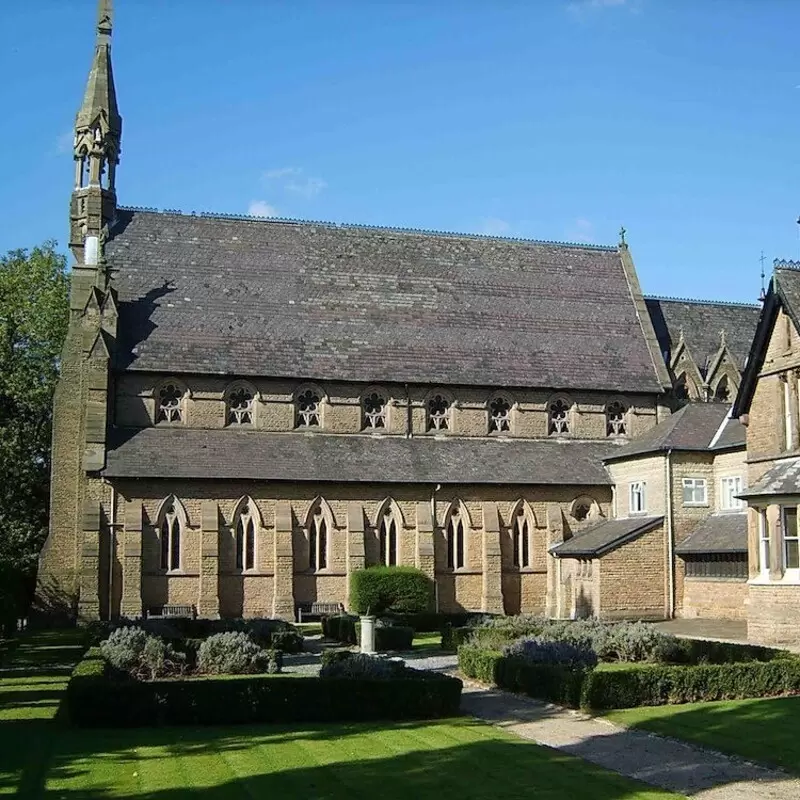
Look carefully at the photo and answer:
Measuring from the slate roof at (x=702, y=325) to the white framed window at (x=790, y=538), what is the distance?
77.1 feet

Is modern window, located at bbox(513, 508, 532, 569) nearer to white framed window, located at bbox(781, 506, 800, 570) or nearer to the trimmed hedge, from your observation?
white framed window, located at bbox(781, 506, 800, 570)

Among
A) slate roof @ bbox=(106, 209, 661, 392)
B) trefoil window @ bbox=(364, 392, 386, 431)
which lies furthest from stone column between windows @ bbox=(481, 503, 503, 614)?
slate roof @ bbox=(106, 209, 661, 392)

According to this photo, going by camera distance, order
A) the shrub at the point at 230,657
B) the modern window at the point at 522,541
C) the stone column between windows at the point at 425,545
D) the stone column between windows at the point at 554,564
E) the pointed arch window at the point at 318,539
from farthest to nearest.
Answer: the modern window at the point at 522,541
the stone column between windows at the point at 554,564
the stone column between windows at the point at 425,545
the pointed arch window at the point at 318,539
the shrub at the point at 230,657

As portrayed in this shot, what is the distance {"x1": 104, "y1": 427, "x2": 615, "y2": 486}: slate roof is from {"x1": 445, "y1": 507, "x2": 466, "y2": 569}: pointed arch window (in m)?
1.66

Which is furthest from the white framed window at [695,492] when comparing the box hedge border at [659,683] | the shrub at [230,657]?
the shrub at [230,657]

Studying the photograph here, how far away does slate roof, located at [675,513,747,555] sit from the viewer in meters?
40.1

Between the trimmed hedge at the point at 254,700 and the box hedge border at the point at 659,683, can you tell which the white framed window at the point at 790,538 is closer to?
the box hedge border at the point at 659,683

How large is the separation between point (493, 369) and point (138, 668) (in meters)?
29.6

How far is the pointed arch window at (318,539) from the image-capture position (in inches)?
1805

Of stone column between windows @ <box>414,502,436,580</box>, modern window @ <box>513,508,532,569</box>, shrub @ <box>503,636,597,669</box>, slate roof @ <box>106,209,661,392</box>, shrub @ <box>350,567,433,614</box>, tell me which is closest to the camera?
shrub @ <box>503,636,597,669</box>

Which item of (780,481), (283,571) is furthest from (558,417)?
(780,481)

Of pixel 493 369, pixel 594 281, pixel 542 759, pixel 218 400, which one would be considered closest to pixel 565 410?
pixel 493 369

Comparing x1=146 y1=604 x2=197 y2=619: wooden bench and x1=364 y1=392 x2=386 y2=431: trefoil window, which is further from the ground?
x1=364 y1=392 x2=386 y2=431: trefoil window

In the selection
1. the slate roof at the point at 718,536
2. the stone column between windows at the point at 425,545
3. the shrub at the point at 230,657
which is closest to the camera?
the shrub at the point at 230,657
